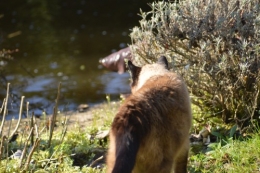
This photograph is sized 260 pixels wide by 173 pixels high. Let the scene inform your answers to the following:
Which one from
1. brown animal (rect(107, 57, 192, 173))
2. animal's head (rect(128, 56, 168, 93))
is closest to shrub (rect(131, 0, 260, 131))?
animal's head (rect(128, 56, 168, 93))

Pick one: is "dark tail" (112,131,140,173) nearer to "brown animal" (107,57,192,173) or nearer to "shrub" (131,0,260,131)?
"brown animal" (107,57,192,173)

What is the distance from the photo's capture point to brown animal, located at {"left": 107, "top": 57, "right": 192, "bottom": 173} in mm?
2941

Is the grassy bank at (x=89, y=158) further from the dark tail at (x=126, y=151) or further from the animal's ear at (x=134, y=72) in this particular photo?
the dark tail at (x=126, y=151)

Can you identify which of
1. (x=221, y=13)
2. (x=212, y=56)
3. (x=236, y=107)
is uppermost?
(x=221, y=13)

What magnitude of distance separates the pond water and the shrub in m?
1.99

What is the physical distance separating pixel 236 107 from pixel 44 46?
6475mm

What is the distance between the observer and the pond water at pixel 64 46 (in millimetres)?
8102

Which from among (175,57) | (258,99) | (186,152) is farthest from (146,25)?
(186,152)

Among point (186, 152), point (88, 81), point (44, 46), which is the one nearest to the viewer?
point (186, 152)

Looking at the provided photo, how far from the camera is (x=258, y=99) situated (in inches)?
184

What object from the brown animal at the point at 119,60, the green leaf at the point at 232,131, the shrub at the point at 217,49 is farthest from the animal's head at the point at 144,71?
the brown animal at the point at 119,60

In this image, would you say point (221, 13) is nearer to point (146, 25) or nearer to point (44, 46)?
point (146, 25)

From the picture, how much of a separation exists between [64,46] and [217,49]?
650 cm

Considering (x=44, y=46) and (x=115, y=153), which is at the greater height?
(x=44, y=46)
